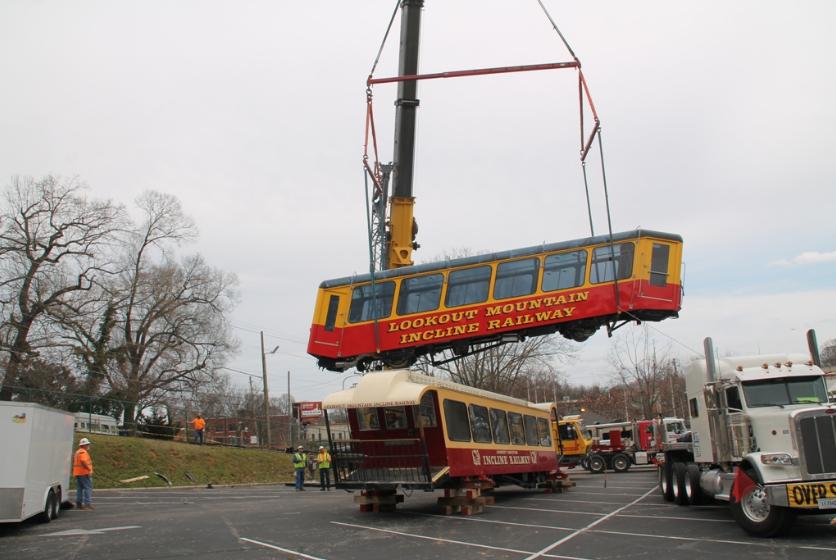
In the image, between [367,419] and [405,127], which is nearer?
[367,419]

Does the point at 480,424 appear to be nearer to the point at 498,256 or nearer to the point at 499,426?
the point at 499,426

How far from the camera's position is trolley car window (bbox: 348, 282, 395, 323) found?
56.0ft

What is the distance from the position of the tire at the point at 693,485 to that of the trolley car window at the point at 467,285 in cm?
571

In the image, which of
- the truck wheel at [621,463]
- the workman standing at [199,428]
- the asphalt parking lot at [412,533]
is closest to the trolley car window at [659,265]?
the asphalt parking lot at [412,533]

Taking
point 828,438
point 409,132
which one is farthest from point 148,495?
point 828,438

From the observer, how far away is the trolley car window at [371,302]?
672 inches

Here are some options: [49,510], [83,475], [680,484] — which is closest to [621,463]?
[680,484]

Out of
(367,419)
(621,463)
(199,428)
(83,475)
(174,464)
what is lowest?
(621,463)

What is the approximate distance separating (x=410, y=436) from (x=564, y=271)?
16.7ft

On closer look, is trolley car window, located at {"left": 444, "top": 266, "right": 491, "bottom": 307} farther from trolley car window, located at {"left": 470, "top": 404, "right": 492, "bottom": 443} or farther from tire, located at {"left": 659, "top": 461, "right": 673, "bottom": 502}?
tire, located at {"left": 659, "top": 461, "right": 673, "bottom": 502}

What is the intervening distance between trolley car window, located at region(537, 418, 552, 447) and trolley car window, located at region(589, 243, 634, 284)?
6.50 m

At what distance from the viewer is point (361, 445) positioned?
48.1 feet

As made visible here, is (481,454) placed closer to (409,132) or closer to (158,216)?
(409,132)

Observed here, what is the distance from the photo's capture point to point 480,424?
52.1 feet
